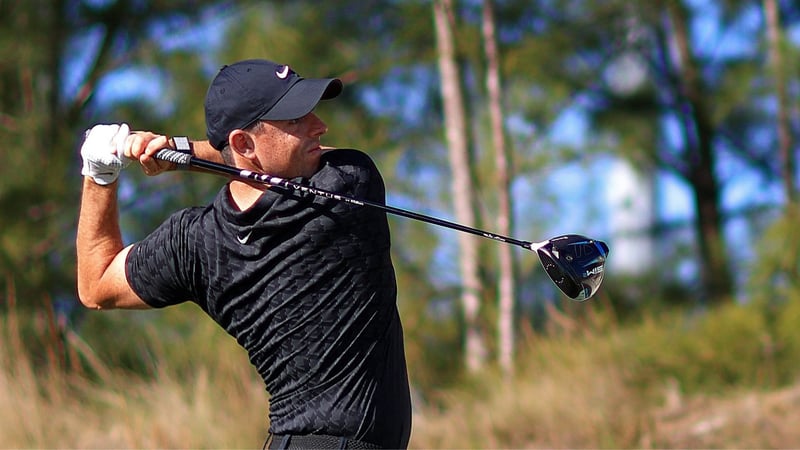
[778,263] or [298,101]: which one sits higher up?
[778,263]

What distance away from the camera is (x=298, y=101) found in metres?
2.55

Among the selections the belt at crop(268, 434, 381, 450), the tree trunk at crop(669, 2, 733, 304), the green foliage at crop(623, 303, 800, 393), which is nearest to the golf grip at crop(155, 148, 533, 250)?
the belt at crop(268, 434, 381, 450)

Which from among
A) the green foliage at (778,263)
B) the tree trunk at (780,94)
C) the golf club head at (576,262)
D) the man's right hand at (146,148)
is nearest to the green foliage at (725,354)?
the green foliage at (778,263)

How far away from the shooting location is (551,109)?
29.1 ft

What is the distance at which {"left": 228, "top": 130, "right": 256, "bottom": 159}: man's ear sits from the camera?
262 cm

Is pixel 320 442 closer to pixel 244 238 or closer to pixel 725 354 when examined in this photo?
pixel 244 238

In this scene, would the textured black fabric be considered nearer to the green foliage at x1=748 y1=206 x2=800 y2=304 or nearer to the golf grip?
the golf grip

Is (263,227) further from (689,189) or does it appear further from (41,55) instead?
(689,189)

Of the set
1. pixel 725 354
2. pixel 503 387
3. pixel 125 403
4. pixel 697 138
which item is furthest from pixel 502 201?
pixel 697 138

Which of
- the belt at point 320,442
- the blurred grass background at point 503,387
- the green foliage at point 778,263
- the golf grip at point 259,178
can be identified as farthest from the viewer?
the green foliage at point 778,263

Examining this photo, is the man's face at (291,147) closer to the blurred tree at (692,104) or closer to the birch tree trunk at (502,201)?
the birch tree trunk at (502,201)

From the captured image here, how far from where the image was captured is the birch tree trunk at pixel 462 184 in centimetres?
824

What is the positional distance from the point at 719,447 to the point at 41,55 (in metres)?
5.65

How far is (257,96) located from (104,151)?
0.39 metres
